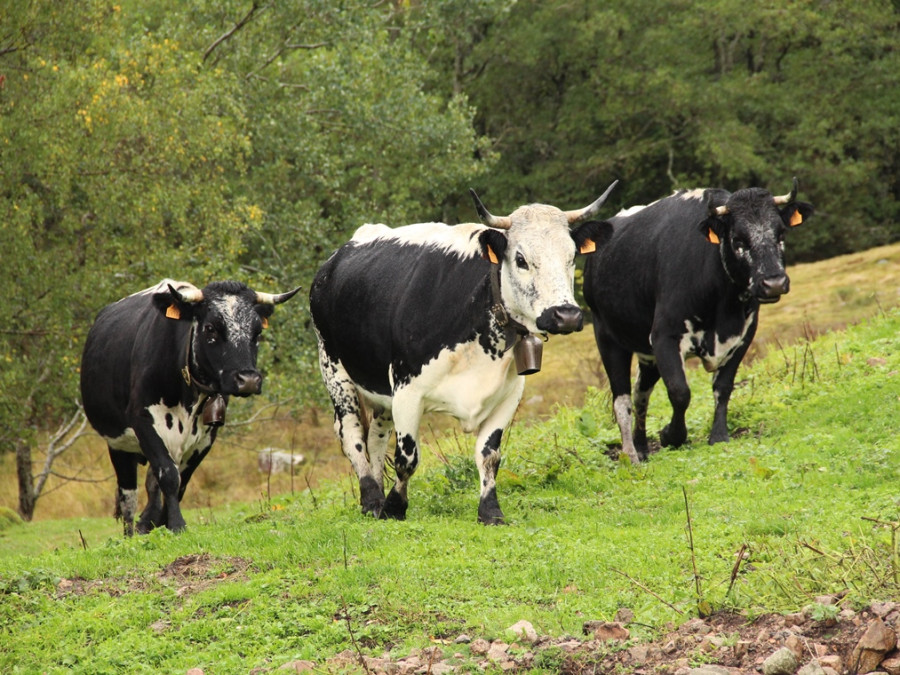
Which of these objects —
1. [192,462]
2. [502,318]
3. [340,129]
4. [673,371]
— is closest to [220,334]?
[192,462]

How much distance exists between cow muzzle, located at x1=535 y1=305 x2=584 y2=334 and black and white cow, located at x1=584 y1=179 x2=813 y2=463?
10.4ft

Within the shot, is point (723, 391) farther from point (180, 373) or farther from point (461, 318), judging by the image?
point (180, 373)

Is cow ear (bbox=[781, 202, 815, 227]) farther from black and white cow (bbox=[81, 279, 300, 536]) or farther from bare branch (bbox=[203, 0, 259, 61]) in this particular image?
bare branch (bbox=[203, 0, 259, 61])

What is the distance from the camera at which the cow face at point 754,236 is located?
11430 millimetres

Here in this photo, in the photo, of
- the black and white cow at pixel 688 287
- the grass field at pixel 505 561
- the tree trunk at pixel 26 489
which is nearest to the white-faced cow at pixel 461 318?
the grass field at pixel 505 561

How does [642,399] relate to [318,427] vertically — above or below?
above

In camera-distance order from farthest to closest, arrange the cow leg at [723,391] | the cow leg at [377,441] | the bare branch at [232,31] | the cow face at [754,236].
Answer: the bare branch at [232,31] → the cow leg at [723,391] → the cow face at [754,236] → the cow leg at [377,441]

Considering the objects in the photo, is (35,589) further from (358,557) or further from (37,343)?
(37,343)

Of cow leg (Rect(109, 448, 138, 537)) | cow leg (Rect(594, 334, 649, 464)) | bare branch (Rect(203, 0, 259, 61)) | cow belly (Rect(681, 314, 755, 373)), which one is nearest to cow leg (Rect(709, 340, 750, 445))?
cow belly (Rect(681, 314, 755, 373))

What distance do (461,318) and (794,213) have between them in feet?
14.1

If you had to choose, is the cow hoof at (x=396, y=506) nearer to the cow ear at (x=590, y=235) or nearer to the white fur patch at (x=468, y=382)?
the white fur patch at (x=468, y=382)

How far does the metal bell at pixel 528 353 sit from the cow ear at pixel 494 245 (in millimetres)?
684

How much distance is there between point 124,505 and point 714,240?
6781mm

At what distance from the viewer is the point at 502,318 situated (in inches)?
372
